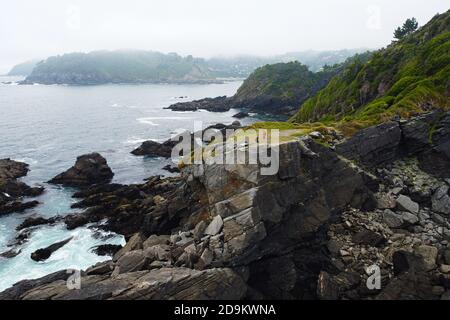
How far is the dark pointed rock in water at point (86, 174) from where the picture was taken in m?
60.9

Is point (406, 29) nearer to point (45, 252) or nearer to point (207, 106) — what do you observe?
point (207, 106)

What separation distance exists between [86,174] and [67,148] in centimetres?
2914

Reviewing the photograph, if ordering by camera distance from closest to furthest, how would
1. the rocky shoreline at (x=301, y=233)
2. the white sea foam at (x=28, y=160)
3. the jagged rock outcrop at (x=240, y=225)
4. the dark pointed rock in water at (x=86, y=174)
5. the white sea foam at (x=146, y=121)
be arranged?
the jagged rock outcrop at (x=240, y=225) → the rocky shoreline at (x=301, y=233) → the dark pointed rock in water at (x=86, y=174) → the white sea foam at (x=28, y=160) → the white sea foam at (x=146, y=121)

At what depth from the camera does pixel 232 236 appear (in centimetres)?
2497

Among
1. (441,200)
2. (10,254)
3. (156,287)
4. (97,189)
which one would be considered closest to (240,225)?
(156,287)

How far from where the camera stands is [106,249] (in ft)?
127

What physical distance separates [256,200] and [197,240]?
16.7 feet

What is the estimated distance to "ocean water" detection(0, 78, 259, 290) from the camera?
38.2 metres

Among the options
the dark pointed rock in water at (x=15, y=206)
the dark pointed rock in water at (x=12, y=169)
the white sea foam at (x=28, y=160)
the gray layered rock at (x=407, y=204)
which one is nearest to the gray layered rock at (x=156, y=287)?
the gray layered rock at (x=407, y=204)

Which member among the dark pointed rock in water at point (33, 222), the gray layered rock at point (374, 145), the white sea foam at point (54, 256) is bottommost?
the white sea foam at point (54, 256)

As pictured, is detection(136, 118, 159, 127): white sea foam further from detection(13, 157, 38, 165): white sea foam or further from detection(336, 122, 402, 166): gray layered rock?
detection(336, 122, 402, 166): gray layered rock

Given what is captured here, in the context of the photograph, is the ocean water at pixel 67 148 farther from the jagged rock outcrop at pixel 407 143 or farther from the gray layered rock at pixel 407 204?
the gray layered rock at pixel 407 204

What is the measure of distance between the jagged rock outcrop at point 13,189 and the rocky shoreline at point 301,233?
2405cm
